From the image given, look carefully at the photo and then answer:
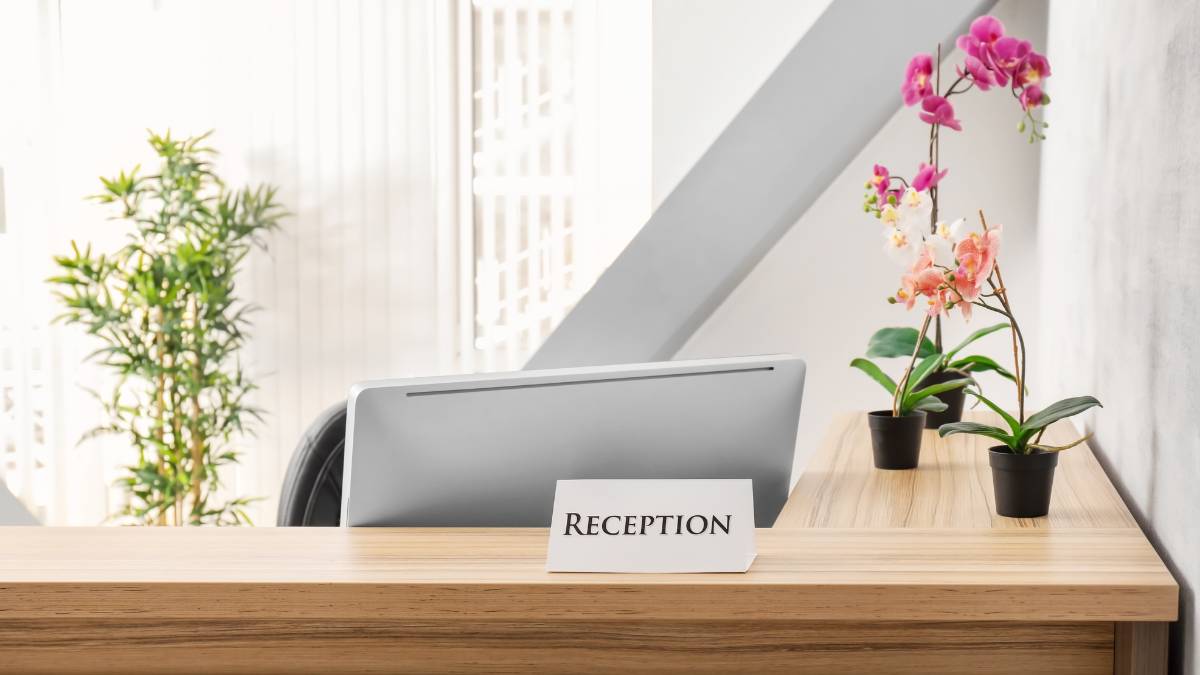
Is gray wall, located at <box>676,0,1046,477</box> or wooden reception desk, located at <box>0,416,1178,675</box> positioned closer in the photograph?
wooden reception desk, located at <box>0,416,1178,675</box>

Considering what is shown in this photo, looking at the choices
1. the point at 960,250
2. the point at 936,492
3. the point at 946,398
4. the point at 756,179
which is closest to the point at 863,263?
the point at 756,179

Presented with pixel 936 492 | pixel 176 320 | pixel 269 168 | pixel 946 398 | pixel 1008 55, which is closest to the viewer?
pixel 936 492

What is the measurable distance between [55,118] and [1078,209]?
3556 millimetres

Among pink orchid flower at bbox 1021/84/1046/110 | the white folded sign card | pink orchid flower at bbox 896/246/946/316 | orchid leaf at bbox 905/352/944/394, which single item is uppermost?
pink orchid flower at bbox 1021/84/1046/110

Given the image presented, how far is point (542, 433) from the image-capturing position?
1070mm

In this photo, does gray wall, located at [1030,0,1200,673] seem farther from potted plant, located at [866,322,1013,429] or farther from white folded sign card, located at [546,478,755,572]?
white folded sign card, located at [546,478,755,572]

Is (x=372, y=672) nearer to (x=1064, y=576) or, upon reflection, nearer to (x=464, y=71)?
(x=1064, y=576)

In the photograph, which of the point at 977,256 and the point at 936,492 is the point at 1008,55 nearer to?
the point at 977,256

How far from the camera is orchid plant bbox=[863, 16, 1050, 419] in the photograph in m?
1.13

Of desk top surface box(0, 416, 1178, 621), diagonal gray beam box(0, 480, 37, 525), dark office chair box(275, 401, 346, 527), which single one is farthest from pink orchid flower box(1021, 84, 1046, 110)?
diagonal gray beam box(0, 480, 37, 525)

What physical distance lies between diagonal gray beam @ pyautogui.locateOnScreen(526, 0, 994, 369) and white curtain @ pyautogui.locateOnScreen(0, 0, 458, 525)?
1405 mm

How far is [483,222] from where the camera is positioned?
12.8 ft

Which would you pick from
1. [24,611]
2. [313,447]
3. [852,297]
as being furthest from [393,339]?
[24,611]

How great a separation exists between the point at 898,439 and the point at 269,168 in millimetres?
2958
